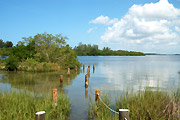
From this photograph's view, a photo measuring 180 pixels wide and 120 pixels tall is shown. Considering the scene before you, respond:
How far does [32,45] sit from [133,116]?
28995mm

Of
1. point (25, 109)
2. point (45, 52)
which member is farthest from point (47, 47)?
point (25, 109)

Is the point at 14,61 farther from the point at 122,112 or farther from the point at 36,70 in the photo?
the point at 122,112

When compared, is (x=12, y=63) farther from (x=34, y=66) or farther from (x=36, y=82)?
(x=36, y=82)

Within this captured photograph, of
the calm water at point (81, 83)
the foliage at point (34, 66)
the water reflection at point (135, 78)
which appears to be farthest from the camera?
the foliage at point (34, 66)

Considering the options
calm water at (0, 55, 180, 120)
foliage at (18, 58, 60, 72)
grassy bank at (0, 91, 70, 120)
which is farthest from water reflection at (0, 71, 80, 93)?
foliage at (18, 58, 60, 72)

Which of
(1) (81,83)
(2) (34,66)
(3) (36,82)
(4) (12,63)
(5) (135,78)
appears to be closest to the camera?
(3) (36,82)

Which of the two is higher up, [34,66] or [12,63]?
[12,63]

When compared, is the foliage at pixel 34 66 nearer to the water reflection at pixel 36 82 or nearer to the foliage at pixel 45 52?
the foliage at pixel 45 52

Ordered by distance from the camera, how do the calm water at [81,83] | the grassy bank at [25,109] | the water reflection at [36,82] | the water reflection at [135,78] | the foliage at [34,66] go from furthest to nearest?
the foliage at [34,66] → the water reflection at [135,78] → the water reflection at [36,82] → the calm water at [81,83] → the grassy bank at [25,109]

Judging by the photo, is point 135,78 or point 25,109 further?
point 135,78

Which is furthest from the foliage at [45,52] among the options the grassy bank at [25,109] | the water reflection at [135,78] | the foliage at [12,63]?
the grassy bank at [25,109]

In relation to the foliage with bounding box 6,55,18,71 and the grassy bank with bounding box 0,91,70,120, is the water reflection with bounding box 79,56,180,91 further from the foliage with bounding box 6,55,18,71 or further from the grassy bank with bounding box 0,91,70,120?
the foliage with bounding box 6,55,18,71

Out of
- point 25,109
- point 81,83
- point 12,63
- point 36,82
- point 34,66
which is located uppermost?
point 12,63

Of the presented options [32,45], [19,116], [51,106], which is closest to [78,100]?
[51,106]
